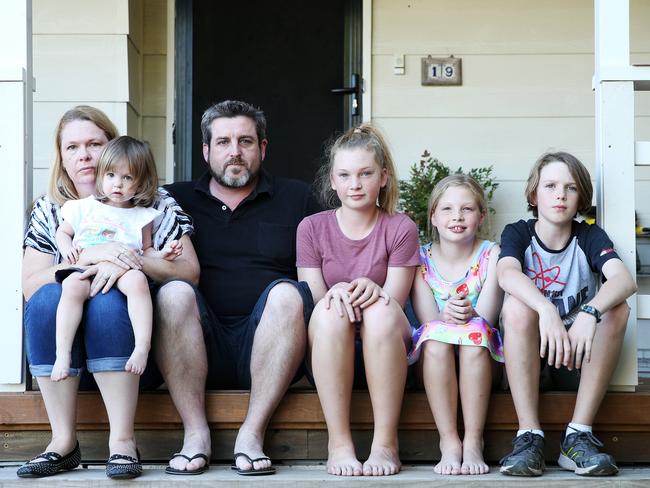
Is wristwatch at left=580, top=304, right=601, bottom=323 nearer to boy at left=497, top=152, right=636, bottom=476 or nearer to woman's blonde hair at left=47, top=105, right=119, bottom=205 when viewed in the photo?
boy at left=497, top=152, right=636, bottom=476

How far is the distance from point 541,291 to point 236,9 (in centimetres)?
286

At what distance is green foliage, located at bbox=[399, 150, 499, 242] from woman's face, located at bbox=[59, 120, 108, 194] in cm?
178

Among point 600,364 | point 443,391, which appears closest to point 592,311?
point 600,364

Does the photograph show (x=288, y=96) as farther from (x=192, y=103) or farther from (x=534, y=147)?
(x=534, y=147)

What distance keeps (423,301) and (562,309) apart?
39 cm

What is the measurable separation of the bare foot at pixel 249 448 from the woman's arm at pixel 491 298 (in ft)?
2.33

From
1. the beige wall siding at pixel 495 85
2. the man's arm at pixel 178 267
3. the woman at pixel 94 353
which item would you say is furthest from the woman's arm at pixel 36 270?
the beige wall siding at pixel 495 85

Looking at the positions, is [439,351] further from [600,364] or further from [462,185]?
[462,185]

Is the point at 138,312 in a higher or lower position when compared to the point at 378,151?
lower

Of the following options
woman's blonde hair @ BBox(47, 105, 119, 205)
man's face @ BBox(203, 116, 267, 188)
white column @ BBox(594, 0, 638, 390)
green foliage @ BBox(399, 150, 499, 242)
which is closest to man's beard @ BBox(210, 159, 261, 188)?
man's face @ BBox(203, 116, 267, 188)

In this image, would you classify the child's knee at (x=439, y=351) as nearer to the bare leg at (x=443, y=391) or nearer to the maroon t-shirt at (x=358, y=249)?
the bare leg at (x=443, y=391)

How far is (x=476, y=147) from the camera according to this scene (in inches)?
174

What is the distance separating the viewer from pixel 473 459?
2379 millimetres

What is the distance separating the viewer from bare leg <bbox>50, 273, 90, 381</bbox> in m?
2.30
